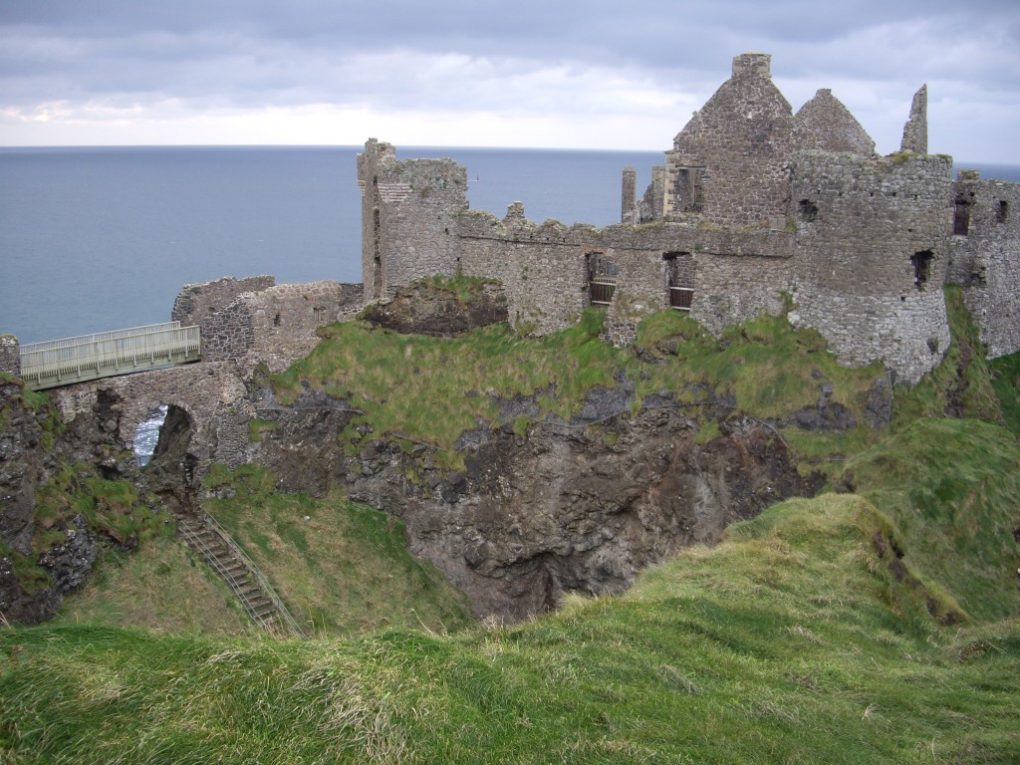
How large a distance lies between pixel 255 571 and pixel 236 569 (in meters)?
0.54

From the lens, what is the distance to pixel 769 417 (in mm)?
31984

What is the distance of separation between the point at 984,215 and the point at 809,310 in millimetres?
7243

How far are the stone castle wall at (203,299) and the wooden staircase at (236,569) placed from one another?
7.03 meters

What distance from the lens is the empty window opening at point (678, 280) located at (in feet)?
116

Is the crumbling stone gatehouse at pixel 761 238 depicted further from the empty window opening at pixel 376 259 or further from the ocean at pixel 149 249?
the ocean at pixel 149 249

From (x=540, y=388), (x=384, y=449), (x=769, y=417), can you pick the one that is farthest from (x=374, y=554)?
(x=769, y=417)

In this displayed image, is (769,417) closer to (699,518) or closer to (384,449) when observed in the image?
(699,518)

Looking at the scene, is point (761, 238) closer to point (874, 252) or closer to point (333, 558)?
point (874, 252)

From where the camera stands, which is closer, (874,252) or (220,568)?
(220,568)

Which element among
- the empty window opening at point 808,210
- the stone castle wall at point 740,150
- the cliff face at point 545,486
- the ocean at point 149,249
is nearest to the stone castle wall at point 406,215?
the cliff face at point 545,486

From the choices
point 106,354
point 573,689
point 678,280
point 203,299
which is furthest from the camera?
A: point 678,280

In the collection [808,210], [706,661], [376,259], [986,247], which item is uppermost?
[808,210]

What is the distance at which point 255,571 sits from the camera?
1220 inches

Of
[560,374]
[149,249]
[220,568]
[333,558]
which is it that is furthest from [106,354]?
[149,249]
